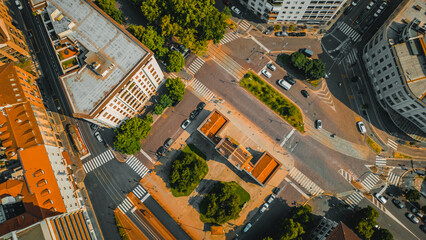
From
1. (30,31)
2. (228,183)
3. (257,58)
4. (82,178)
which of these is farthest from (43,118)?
(257,58)

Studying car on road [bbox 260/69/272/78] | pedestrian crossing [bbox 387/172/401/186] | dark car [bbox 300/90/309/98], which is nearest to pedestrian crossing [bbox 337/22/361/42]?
dark car [bbox 300/90/309/98]

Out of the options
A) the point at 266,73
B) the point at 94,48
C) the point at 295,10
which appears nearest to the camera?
the point at 94,48

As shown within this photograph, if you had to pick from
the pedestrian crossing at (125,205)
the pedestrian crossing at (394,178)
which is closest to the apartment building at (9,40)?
the pedestrian crossing at (125,205)

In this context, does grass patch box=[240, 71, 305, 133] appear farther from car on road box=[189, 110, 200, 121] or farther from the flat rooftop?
the flat rooftop

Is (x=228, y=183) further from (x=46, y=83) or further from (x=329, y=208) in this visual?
(x=46, y=83)

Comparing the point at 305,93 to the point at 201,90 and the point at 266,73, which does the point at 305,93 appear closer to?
the point at 266,73

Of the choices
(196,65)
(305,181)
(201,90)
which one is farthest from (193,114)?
(305,181)

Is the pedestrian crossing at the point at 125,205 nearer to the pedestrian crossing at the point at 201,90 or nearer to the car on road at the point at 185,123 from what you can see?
the car on road at the point at 185,123
